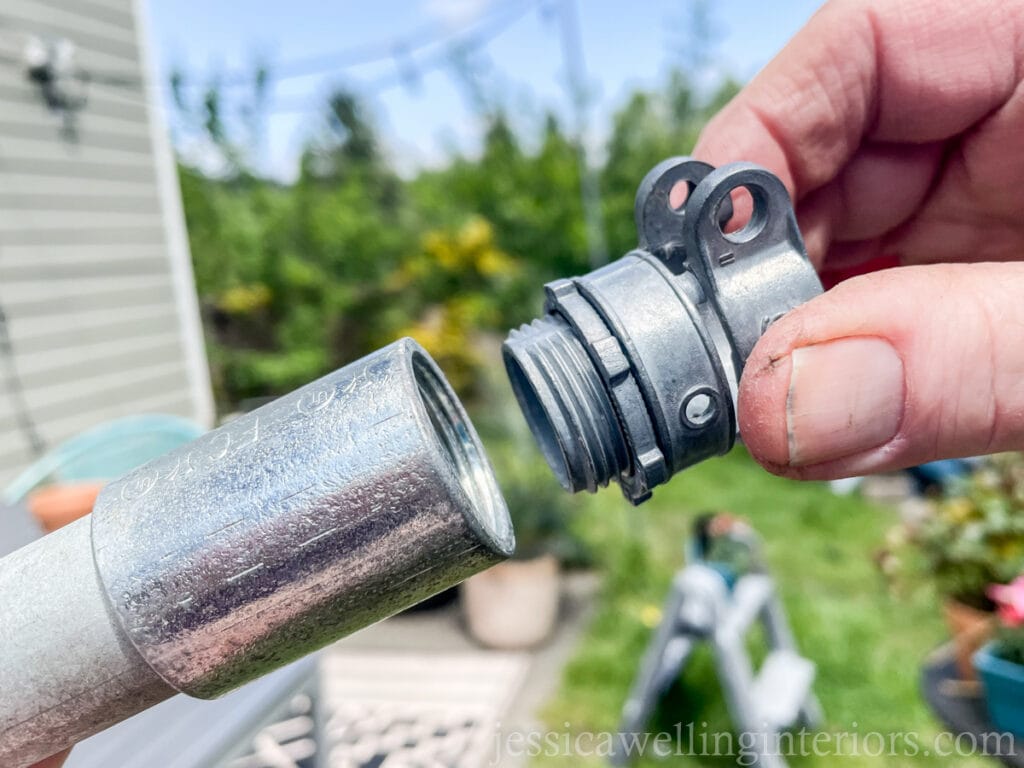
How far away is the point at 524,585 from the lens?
3.72 meters

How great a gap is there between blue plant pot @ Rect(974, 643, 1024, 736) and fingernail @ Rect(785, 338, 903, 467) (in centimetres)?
120

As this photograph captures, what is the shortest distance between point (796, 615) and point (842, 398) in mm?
3309

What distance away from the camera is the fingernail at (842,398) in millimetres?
849

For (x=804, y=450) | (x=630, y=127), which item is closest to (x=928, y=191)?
(x=804, y=450)

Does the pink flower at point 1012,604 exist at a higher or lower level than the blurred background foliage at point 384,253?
lower

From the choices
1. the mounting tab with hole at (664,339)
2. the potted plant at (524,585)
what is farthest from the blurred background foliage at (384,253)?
the mounting tab with hole at (664,339)

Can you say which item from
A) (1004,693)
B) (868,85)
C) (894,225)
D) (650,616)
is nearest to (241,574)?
(868,85)

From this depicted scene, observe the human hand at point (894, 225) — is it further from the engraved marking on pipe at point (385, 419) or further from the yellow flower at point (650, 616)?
the yellow flower at point (650, 616)

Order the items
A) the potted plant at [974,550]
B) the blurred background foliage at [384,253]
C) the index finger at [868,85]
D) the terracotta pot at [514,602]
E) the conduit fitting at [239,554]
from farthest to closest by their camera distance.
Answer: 1. the blurred background foliage at [384,253]
2. the terracotta pot at [514,602]
3. the potted plant at [974,550]
4. the index finger at [868,85]
5. the conduit fitting at [239,554]

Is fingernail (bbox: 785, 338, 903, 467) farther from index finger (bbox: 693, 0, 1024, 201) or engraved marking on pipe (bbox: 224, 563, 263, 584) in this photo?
index finger (bbox: 693, 0, 1024, 201)

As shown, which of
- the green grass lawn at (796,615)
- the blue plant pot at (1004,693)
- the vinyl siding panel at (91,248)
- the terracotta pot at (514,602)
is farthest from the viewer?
the vinyl siding panel at (91,248)

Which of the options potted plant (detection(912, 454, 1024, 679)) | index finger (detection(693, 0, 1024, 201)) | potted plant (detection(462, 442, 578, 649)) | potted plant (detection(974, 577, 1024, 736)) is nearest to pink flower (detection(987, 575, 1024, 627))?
potted plant (detection(974, 577, 1024, 736))

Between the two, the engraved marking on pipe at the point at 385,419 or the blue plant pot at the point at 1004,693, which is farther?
the blue plant pot at the point at 1004,693

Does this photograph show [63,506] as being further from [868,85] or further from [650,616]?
[650,616]
